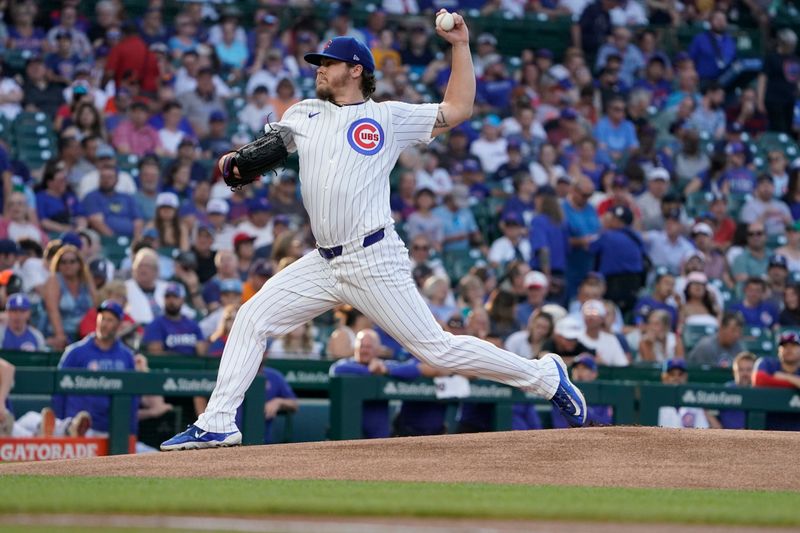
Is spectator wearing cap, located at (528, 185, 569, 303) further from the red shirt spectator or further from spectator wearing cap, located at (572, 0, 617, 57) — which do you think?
spectator wearing cap, located at (572, 0, 617, 57)

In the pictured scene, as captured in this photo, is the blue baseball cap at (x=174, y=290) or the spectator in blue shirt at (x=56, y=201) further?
the spectator in blue shirt at (x=56, y=201)

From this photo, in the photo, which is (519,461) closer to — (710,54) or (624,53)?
(624,53)

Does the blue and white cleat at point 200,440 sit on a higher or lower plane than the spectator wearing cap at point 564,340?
lower

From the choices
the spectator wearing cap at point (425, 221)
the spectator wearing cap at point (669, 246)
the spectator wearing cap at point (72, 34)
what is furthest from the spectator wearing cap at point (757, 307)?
the spectator wearing cap at point (72, 34)

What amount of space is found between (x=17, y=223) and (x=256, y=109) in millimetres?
3942

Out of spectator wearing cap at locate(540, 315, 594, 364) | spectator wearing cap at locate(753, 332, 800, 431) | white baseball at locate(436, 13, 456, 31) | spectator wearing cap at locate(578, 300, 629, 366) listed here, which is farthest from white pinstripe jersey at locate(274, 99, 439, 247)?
spectator wearing cap at locate(578, 300, 629, 366)

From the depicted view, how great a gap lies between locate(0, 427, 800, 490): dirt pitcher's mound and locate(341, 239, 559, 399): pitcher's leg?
0.46 m

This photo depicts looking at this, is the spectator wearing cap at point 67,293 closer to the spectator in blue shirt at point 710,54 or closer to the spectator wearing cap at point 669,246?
the spectator wearing cap at point 669,246

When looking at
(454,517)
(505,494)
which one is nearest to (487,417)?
(505,494)

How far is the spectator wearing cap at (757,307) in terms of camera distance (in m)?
14.6

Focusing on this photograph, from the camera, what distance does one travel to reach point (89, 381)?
9.80m

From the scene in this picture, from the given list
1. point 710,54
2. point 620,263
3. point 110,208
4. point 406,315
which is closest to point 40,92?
point 110,208

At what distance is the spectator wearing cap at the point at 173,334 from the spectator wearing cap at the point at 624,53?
9.45 metres

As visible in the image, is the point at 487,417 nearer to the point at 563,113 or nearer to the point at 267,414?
the point at 267,414
